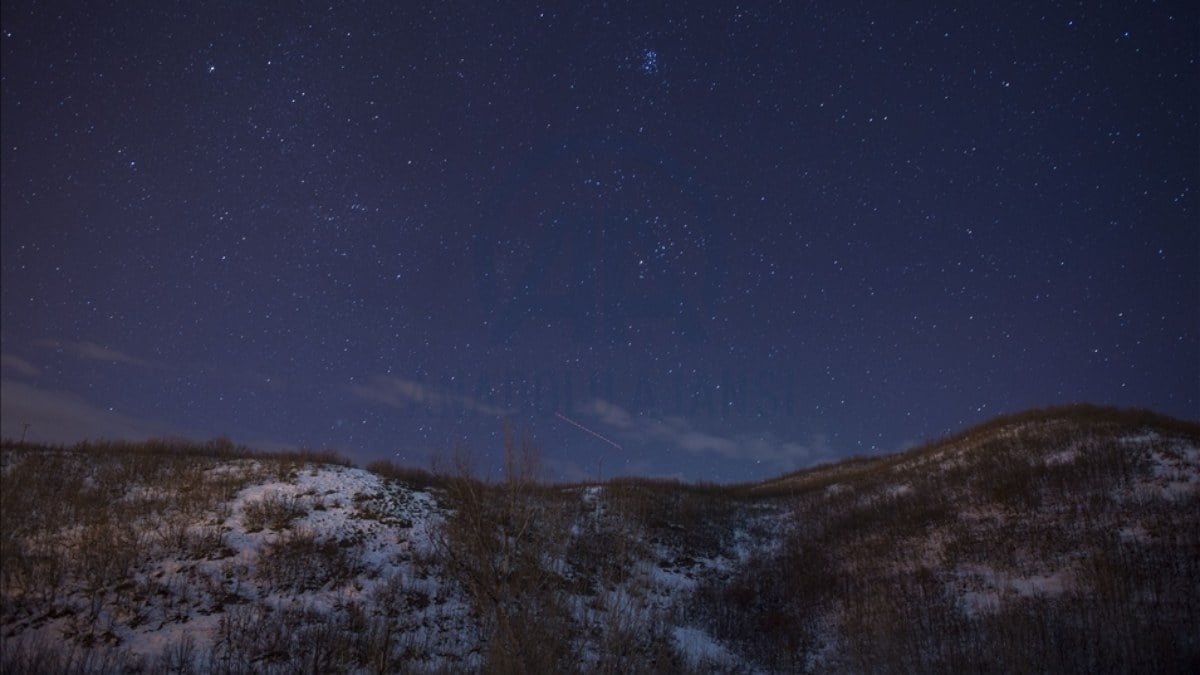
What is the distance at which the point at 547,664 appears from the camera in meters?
12.1

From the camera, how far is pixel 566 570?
20188 millimetres

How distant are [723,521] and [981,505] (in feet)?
37.4

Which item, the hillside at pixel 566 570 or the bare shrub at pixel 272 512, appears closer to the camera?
the hillside at pixel 566 570

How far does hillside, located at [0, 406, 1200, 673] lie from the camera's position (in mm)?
13984

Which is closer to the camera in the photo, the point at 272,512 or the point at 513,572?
the point at 513,572

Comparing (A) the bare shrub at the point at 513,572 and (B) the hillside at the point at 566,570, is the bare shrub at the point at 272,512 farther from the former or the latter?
(A) the bare shrub at the point at 513,572

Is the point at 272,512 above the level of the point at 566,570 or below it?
above

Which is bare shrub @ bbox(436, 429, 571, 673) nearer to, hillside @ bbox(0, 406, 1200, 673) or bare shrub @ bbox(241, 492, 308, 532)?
hillside @ bbox(0, 406, 1200, 673)

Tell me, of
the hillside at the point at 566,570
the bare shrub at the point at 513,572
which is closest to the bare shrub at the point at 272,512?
the hillside at the point at 566,570

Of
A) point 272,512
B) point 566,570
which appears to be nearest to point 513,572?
point 566,570

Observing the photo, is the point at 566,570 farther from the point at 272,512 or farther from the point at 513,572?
the point at 272,512

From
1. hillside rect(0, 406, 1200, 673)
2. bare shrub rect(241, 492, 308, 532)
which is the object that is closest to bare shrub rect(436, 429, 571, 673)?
hillside rect(0, 406, 1200, 673)

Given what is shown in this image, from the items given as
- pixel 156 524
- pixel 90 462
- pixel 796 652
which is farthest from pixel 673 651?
pixel 90 462

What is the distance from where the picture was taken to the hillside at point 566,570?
13984 millimetres
